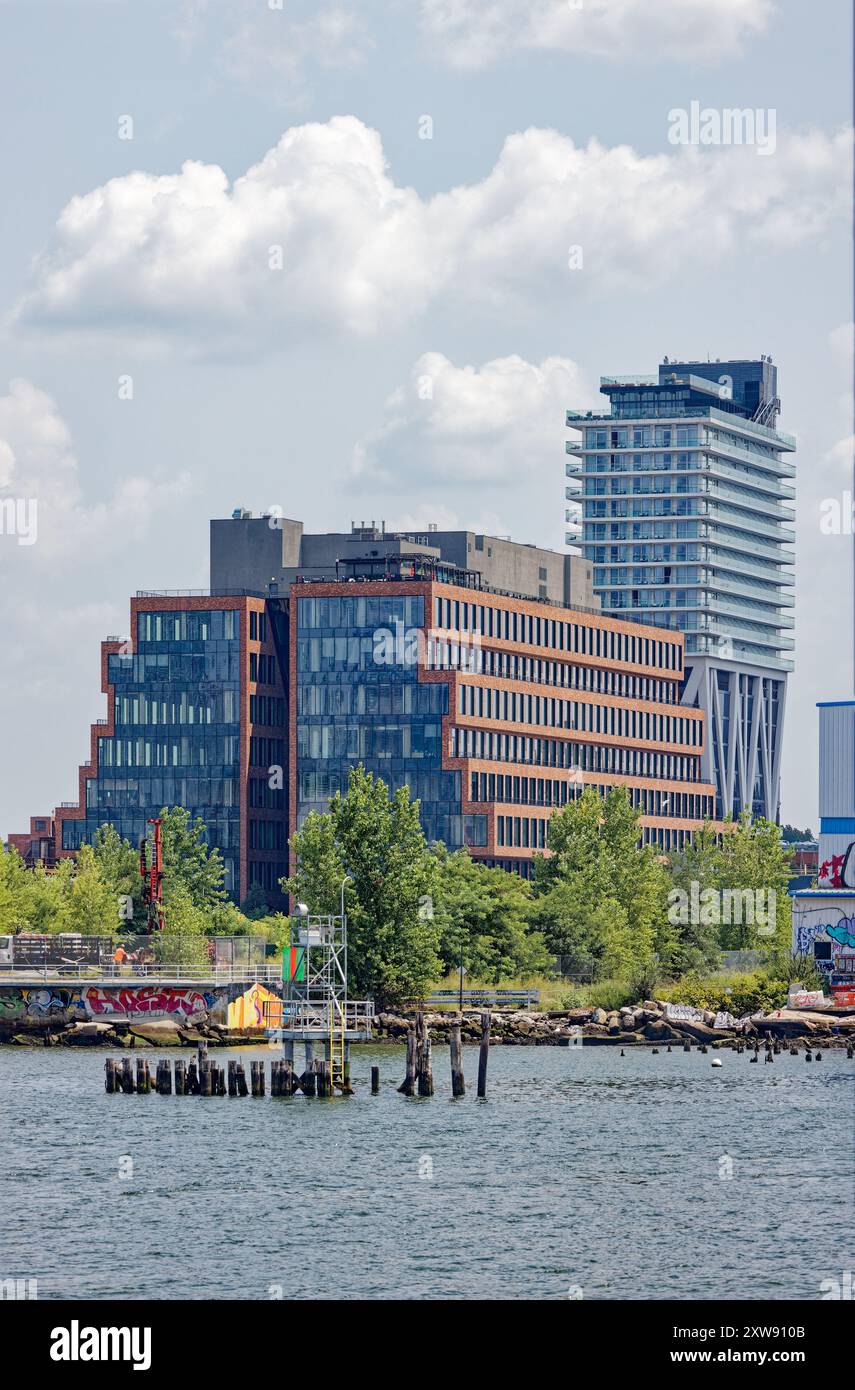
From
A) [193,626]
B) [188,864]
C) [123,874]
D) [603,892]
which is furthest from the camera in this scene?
[193,626]

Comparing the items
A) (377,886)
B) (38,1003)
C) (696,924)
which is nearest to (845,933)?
(696,924)

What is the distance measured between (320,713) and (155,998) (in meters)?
66.9

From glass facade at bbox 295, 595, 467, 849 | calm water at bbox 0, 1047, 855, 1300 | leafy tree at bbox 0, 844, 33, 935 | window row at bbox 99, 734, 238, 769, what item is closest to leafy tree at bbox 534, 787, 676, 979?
glass facade at bbox 295, 595, 467, 849

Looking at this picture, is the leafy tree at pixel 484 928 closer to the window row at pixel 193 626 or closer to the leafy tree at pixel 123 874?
the leafy tree at pixel 123 874

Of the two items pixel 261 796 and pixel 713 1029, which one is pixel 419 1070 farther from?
pixel 261 796

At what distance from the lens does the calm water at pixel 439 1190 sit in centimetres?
5219

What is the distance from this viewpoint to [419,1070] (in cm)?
9469

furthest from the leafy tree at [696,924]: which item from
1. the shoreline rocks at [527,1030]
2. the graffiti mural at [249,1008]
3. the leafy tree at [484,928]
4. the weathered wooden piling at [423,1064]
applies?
the weathered wooden piling at [423,1064]

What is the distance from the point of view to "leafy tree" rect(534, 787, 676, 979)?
14912 centimetres

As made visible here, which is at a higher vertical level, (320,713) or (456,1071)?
(320,713)

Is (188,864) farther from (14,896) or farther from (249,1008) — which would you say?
(249,1008)

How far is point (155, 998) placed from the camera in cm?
12400

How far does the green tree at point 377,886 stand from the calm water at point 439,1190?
18.7 metres
